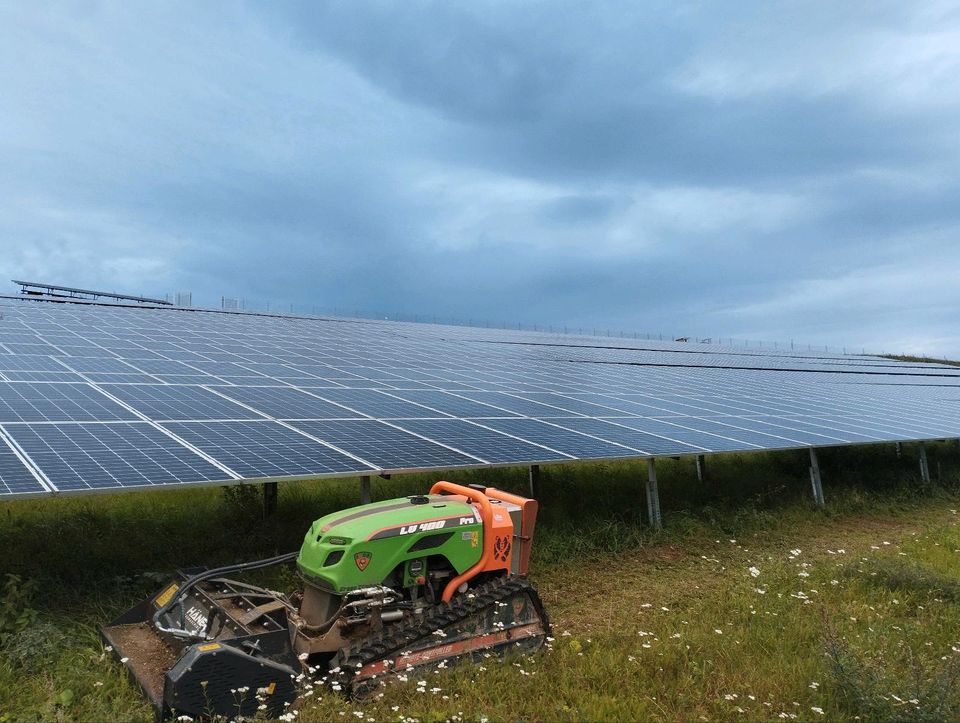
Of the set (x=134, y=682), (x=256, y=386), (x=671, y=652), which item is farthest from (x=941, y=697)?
(x=256, y=386)

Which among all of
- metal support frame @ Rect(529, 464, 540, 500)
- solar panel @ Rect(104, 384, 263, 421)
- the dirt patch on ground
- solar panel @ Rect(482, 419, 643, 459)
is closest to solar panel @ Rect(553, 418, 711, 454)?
solar panel @ Rect(482, 419, 643, 459)

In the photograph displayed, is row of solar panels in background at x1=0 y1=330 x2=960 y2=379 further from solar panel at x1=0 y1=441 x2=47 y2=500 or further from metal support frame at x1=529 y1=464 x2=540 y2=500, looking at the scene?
solar panel at x1=0 y1=441 x2=47 y2=500

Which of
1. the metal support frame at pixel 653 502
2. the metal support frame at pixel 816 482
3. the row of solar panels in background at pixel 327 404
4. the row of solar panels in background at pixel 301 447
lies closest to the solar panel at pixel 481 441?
the row of solar panels in background at pixel 301 447

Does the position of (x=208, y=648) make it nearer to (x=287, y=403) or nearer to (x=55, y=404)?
(x=55, y=404)

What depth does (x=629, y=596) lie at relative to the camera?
908 centimetres

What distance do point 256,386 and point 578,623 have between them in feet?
22.3

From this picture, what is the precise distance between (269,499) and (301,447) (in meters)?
3.46

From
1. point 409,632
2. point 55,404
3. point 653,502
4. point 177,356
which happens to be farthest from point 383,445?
point 177,356

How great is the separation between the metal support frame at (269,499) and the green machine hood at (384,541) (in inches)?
201

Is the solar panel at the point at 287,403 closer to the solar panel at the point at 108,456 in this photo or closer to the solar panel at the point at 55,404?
the solar panel at the point at 55,404

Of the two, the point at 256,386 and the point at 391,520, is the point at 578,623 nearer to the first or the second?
the point at 391,520

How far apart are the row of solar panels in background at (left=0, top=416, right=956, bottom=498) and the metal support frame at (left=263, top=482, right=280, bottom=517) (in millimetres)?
2176

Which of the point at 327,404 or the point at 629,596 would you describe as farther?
the point at 327,404

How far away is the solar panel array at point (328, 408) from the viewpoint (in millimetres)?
7934
